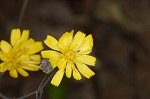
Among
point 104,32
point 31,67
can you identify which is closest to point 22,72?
point 31,67

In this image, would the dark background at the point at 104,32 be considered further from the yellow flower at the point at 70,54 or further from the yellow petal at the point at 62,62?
the yellow petal at the point at 62,62

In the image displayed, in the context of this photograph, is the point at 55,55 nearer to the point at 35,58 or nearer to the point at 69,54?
the point at 69,54

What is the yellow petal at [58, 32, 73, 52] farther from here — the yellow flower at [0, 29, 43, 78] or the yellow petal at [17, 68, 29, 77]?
the yellow petal at [17, 68, 29, 77]

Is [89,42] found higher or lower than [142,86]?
higher

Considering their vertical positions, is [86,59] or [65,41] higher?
[65,41]

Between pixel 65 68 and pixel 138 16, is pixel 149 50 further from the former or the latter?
pixel 65 68

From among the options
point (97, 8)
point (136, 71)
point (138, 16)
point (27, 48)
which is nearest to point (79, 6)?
point (97, 8)
